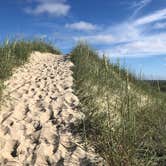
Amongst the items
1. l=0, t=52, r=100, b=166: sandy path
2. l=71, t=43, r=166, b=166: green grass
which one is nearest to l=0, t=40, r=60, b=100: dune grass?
l=0, t=52, r=100, b=166: sandy path

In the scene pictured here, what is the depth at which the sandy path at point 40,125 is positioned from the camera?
4.42 meters

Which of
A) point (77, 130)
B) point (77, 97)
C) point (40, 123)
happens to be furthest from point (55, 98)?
point (77, 130)

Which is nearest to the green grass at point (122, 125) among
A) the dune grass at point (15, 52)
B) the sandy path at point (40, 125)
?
the sandy path at point (40, 125)

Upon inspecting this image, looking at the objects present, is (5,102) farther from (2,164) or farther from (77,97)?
(2,164)

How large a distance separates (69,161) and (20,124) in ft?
5.03

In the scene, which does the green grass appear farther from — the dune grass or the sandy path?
the dune grass

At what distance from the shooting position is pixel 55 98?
693 centimetres

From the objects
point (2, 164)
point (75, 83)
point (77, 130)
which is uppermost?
point (75, 83)

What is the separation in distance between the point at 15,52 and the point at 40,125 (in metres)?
6.08

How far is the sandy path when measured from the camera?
4418mm

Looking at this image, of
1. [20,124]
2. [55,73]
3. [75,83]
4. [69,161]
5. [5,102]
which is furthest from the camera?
[55,73]

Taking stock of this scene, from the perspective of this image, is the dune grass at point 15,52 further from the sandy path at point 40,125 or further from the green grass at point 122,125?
the green grass at point 122,125

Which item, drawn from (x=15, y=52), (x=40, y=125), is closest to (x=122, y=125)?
(x=40, y=125)

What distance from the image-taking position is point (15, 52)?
11172 mm
